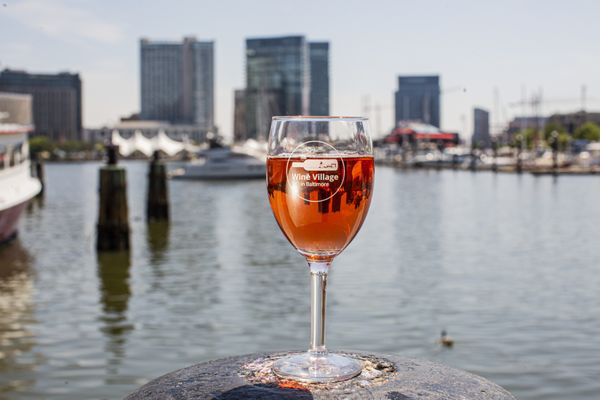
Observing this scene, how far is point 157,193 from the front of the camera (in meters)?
38.0

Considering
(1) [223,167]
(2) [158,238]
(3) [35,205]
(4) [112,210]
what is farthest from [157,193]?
(1) [223,167]

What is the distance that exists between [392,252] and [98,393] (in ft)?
52.9

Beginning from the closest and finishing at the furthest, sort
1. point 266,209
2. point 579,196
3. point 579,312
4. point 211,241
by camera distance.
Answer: point 579,312
point 211,241
point 266,209
point 579,196

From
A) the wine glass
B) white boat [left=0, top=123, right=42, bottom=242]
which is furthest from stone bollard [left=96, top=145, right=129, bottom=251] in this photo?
the wine glass

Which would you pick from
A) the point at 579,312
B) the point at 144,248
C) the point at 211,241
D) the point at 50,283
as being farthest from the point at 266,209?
the point at 579,312

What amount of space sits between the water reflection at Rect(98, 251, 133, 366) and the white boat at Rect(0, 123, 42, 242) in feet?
14.4

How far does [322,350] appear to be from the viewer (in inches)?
82.0

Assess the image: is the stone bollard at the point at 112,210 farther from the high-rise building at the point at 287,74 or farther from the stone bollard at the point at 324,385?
the high-rise building at the point at 287,74

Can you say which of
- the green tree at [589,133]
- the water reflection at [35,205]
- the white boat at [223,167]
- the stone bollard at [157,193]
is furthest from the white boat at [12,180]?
the green tree at [589,133]

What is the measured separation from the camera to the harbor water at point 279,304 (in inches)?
460

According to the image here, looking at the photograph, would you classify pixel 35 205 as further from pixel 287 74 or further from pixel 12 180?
pixel 287 74

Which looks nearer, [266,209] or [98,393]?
[98,393]

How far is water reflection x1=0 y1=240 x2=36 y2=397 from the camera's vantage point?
11297mm

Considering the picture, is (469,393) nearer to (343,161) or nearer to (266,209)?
(343,161)
